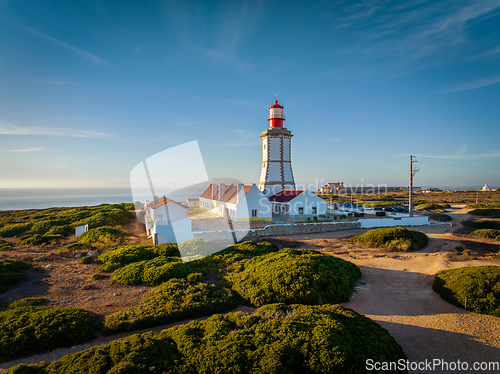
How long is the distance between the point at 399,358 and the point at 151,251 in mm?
11005

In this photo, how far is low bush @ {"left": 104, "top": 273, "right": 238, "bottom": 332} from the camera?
632 cm

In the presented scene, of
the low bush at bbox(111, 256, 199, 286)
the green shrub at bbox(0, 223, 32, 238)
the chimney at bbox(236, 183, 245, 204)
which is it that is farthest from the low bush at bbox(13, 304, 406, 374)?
the green shrub at bbox(0, 223, 32, 238)

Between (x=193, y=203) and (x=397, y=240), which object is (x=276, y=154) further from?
(x=193, y=203)

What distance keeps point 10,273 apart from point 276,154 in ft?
65.2

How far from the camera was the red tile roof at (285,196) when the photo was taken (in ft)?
73.7

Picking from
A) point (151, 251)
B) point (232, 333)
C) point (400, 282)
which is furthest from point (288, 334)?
point (151, 251)

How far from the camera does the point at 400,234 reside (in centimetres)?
1484

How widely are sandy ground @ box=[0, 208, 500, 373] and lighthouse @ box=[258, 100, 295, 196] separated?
10.9 metres

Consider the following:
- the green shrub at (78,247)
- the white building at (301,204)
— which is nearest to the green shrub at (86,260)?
the green shrub at (78,247)

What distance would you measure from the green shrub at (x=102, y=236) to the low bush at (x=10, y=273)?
479cm

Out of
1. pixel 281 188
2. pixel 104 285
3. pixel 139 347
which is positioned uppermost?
pixel 281 188

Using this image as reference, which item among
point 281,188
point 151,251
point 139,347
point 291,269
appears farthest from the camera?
point 281,188

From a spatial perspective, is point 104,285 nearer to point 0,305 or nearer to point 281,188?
point 0,305

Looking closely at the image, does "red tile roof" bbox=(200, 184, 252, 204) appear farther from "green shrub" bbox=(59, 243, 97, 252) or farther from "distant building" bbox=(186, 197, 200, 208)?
"green shrub" bbox=(59, 243, 97, 252)
